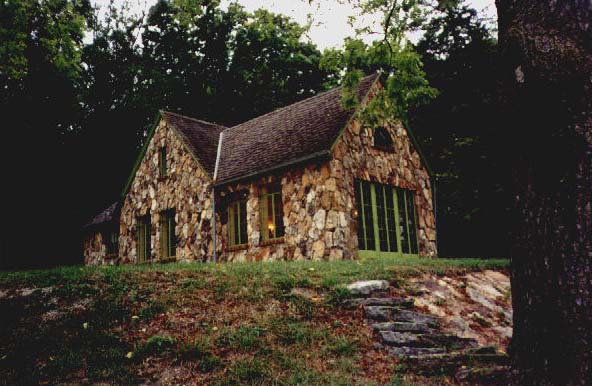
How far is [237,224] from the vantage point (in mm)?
16719

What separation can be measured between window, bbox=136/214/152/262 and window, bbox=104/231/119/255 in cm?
335

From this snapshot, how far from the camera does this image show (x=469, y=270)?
10.9m

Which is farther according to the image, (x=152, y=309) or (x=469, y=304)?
(x=469, y=304)

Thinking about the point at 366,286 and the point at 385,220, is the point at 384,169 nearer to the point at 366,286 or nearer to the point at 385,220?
the point at 385,220

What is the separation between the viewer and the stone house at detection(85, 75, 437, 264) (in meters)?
14.6

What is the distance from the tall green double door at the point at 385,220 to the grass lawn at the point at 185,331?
606 centimetres

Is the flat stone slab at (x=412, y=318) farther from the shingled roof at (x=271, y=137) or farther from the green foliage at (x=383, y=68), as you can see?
the shingled roof at (x=271, y=137)

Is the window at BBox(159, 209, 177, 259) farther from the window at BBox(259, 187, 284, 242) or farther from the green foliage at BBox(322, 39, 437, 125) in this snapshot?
the green foliage at BBox(322, 39, 437, 125)

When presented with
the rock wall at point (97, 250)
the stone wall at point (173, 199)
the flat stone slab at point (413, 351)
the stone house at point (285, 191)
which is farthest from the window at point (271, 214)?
the flat stone slab at point (413, 351)

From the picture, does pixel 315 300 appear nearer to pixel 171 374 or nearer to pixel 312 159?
pixel 171 374

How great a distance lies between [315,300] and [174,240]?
475 inches

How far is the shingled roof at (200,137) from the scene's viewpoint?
728 inches

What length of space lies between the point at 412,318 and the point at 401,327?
45cm

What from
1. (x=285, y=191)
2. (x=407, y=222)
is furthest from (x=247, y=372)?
(x=407, y=222)
